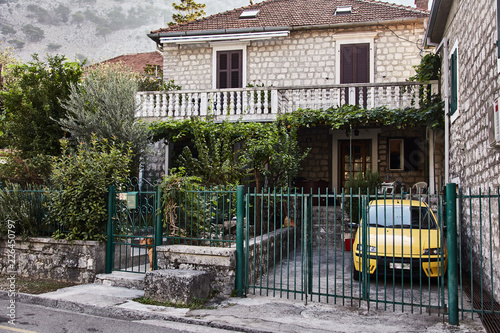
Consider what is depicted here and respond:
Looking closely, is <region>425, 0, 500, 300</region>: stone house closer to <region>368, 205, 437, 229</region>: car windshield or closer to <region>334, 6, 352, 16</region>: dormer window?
<region>368, 205, 437, 229</region>: car windshield

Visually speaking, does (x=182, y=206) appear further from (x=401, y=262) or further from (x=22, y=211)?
→ (x=401, y=262)

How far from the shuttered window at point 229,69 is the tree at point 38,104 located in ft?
17.4

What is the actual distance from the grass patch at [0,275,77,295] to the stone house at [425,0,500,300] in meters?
6.31

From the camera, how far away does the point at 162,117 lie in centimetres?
1459

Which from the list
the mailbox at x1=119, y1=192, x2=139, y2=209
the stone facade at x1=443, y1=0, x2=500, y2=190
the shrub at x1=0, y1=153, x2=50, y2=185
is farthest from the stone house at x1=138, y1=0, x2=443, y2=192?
the mailbox at x1=119, y1=192, x2=139, y2=209

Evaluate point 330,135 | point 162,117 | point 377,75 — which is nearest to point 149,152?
point 162,117

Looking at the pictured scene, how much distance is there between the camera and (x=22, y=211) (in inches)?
316

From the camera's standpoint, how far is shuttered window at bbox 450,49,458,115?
9.36 metres

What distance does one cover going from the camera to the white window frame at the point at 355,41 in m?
15.2

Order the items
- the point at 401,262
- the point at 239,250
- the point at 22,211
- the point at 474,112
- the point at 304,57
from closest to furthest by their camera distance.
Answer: the point at 401,262 → the point at 239,250 → the point at 474,112 → the point at 22,211 → the point at 304,57

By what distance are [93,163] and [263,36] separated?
949 centimetres

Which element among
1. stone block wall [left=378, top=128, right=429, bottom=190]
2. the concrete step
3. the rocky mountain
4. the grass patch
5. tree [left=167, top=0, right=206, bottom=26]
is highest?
the rocky mountain

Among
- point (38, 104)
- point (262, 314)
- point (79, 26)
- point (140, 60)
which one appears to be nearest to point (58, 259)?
point (262, 314)

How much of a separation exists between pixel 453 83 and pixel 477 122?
2836 mm
